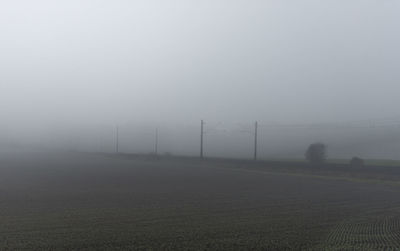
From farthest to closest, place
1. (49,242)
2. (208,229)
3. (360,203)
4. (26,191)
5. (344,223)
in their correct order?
(26,191)
(360,203)
(344,223)
(208,229)
(49,242)

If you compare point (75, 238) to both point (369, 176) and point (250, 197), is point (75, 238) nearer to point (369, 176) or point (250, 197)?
point (250, 197)

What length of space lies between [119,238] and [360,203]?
16932 mm

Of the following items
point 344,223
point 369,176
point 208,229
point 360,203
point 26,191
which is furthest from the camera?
point 369,176

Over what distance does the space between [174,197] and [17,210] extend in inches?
401

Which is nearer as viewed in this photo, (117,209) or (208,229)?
(208,229)

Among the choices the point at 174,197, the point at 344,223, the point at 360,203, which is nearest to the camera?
the point at 344,223

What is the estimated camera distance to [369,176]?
146ft

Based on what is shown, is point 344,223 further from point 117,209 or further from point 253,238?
point 117,209

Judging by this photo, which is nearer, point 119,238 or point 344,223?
point 119,238

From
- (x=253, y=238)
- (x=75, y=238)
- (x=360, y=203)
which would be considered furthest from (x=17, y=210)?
(x=360, y=203)

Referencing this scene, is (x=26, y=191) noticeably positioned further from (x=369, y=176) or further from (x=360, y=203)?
(x=369, y=176)

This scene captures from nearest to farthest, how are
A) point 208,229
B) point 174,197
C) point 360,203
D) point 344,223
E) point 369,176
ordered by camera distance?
point 208,229
point 344,223
point 360,203
point 174,197
point 369,176

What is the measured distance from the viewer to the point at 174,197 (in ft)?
91.4

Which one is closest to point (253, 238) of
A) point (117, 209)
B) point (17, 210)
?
point (117, 209)
